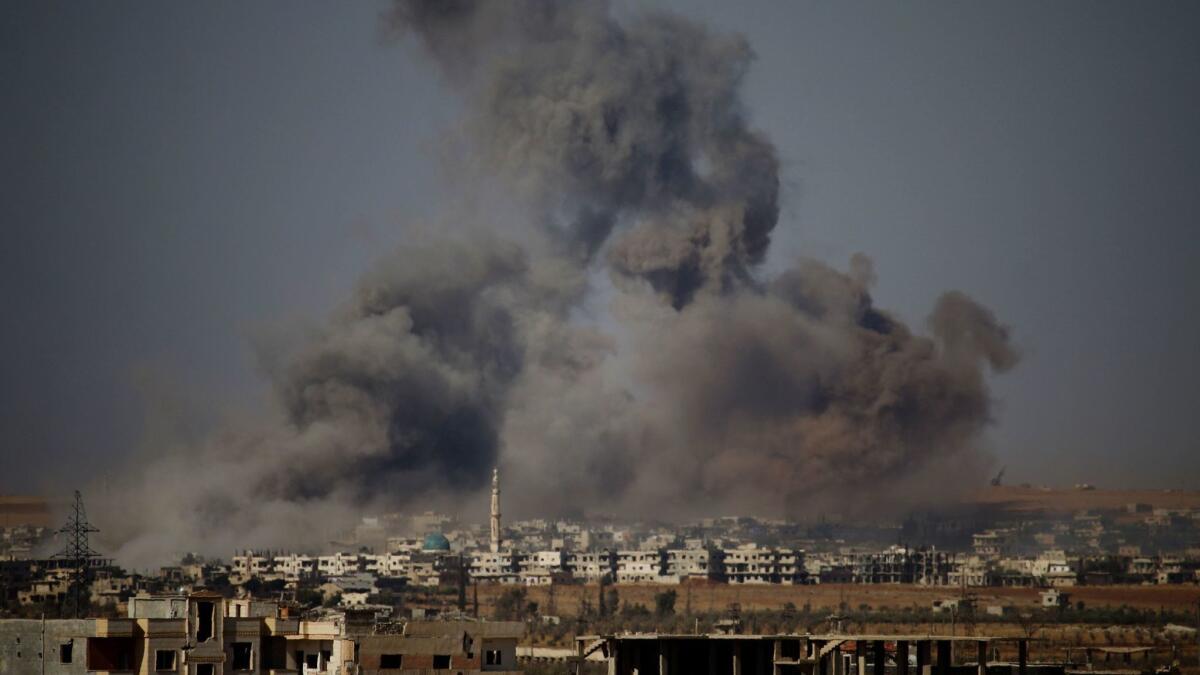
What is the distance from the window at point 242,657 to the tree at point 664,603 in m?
47.9

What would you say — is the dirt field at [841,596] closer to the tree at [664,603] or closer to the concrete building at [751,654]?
the tree at [664,603]

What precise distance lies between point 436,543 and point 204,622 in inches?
3318

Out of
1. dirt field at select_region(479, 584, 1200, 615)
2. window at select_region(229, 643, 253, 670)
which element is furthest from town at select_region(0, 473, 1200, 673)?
dirt field at select_region(479, 584, 1200, 615)

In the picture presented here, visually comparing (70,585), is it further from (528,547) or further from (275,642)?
(528,547)

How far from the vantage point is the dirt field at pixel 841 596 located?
7975 cm

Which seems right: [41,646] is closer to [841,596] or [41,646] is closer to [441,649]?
[441,649]

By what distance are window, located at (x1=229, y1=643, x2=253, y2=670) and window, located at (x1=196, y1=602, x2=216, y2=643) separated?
0.68 meters

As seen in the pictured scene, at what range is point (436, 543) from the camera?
112875 millimetres

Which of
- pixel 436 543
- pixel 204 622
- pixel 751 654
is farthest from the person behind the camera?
pixel 436 543

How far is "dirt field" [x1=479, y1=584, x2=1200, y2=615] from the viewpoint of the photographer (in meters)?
79.8

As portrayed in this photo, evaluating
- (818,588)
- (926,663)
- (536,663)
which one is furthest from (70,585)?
(926,663)

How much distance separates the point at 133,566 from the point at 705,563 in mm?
29579

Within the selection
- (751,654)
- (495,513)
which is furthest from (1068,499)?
(751,654)

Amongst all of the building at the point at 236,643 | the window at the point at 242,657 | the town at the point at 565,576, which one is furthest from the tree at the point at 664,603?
the window at the point at 242,657
